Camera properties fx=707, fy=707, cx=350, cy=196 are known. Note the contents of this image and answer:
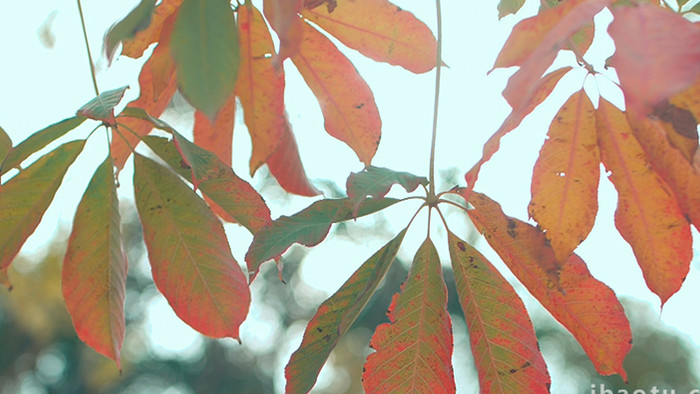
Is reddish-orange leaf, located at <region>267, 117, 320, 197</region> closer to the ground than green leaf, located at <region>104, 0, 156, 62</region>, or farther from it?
farther from it

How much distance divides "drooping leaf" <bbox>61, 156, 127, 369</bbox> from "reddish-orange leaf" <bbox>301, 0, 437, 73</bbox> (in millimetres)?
289

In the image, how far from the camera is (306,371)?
1.98 ft

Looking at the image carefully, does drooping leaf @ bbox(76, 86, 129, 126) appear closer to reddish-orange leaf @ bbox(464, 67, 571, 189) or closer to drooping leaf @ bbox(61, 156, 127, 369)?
drooping leaf @ bbox(61, 156, 127, 369)

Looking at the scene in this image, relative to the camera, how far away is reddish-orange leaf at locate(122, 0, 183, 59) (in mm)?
726

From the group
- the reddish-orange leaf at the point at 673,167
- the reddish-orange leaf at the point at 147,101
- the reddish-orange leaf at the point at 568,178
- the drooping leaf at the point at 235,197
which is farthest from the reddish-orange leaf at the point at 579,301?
the reddish-orange leaf at the point at 147,101

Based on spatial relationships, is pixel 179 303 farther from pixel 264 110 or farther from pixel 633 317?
pixel 633 317

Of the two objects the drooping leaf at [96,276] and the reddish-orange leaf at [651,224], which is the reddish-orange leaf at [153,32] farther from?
the reddish-orange leaf at [651,224]

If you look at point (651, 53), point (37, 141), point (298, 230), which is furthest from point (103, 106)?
point (651, 53)

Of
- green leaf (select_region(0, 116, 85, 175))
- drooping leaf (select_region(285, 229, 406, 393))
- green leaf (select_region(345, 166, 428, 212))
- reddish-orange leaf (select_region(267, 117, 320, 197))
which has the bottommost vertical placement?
drooping leaf (select_region(285, 229, 406, 393))

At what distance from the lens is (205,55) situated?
421mm

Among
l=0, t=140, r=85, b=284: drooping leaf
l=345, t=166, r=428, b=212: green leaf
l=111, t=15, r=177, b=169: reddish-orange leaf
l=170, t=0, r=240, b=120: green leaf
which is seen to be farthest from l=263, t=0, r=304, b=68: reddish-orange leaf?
l=0, t=140, r=85, b=284: drooping leaf

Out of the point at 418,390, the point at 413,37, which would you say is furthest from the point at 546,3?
the point at 418,390

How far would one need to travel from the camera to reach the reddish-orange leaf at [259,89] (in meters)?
0.72

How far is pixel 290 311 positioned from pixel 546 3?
45.4 feet
